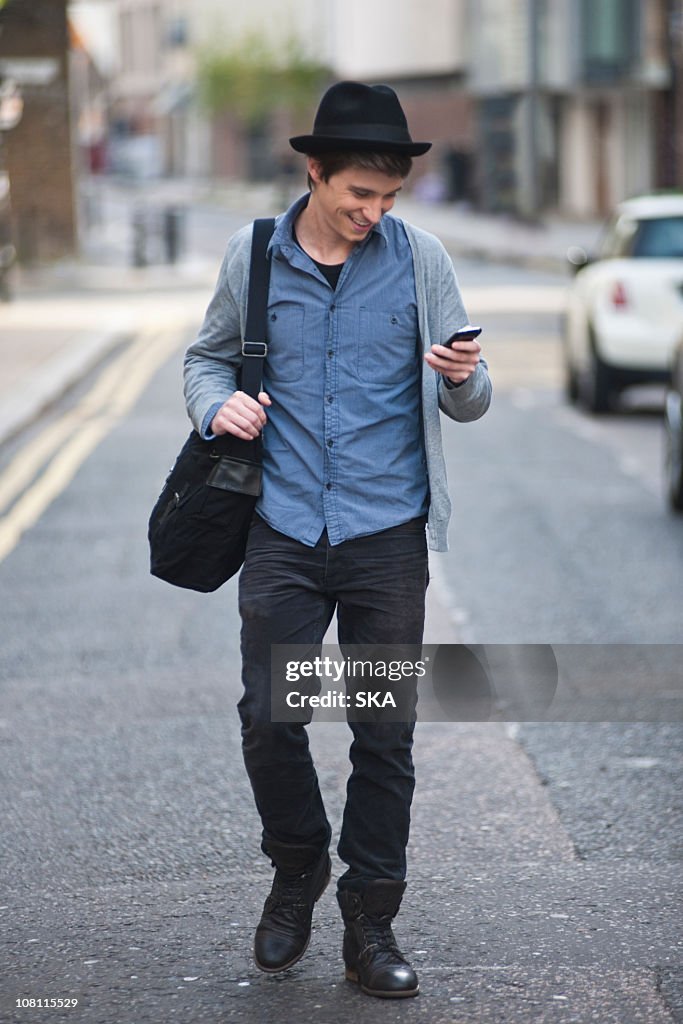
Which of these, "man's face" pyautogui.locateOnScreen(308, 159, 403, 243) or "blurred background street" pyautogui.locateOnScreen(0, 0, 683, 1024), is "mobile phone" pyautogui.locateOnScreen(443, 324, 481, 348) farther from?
"blurred background street" pyautogui.locateOnScreen(0, 0, 683, 1024)

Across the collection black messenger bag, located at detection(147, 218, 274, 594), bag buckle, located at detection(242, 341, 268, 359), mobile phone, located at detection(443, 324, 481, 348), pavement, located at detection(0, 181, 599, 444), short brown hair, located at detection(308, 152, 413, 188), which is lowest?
pavement, located at detection(0, 181, 599, 444)

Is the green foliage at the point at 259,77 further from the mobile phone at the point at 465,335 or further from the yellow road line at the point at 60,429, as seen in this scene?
the mobile phone at the point at 465,335

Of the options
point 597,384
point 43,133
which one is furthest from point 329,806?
point 43,133

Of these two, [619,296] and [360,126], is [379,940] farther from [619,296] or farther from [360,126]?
[619,296]

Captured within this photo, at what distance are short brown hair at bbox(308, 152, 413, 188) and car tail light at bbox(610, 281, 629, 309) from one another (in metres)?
11.0

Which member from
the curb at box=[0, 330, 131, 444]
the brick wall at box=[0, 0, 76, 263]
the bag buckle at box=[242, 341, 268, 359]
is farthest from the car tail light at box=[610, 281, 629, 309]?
the brick wall at box=[0, 0, 76, 263]

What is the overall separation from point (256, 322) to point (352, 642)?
2.38 feet

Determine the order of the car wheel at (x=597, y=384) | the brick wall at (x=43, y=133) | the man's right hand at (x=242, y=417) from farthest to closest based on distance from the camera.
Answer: the brick wall at (x=43, y=133), the car wheel at (x=597, y=384), the man's right hand at (x=242, y=417)

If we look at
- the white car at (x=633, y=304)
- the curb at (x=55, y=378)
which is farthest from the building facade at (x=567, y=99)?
the white car at (x=633, y=304)

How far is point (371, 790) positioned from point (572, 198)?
53054 millimetres

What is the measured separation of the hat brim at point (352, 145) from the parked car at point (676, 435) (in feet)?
21.8

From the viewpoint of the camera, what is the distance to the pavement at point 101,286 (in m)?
17.7

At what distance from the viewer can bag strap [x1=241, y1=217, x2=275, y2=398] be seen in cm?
411

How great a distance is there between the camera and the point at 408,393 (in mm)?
4203
